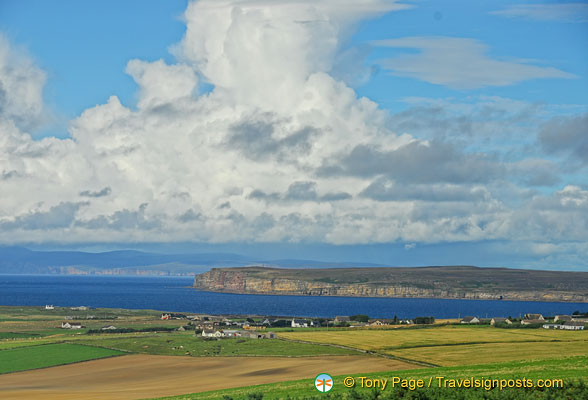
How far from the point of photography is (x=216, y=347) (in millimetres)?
106500

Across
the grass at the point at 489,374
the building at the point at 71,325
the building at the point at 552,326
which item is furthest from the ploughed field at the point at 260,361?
the building at the point at 71,325

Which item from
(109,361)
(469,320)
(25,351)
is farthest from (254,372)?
(469,320)

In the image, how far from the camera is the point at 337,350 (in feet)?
321

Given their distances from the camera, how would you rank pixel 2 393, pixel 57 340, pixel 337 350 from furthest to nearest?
pixel 57 340 → pixel 337 350 → pixel 2 393

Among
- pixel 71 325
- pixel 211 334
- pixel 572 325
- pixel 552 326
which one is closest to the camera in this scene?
pixel 211 334

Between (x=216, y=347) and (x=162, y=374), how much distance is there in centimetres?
2691

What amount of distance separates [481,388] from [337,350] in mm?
63359

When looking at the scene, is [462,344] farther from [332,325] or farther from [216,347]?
[332,325]

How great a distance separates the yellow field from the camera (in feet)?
244

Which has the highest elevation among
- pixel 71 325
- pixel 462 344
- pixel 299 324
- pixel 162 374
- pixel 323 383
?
pixel 323 383

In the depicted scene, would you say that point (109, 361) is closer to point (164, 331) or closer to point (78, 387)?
point (78, 387)

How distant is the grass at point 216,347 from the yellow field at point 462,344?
660 cm

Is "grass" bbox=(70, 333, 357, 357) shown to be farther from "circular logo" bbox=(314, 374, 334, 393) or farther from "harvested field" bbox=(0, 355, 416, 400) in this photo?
"circular logo" bbox=(314, 374, 334, 393)

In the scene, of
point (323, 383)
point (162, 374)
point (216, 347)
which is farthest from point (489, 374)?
point (216, 347)
